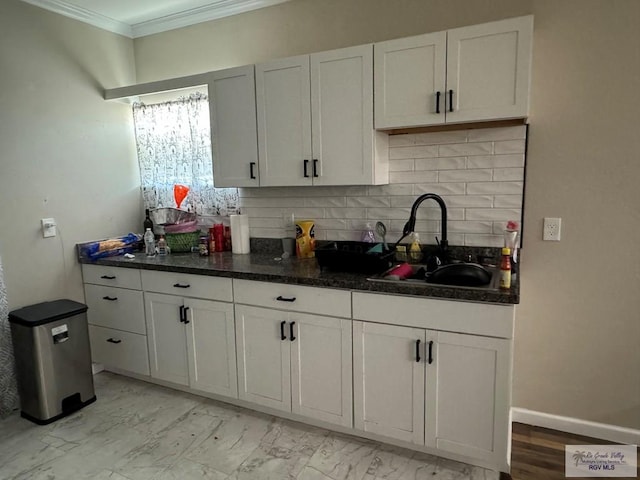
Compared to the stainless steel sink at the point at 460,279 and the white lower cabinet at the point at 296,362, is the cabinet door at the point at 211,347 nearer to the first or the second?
the white lower cabinet at the point at 296,362

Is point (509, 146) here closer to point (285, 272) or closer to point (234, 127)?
point (285, 272)

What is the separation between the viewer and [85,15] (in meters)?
3.01

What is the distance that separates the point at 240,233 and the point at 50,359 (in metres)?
1.37

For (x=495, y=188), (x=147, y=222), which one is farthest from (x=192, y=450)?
(x=495, y=188)

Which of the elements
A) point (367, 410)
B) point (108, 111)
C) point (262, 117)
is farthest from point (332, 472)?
point (108, 111)

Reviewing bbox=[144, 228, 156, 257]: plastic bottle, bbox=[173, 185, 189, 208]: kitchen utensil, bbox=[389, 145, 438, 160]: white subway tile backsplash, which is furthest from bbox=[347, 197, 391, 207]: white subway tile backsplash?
bbox=[144, 228, 156, 257]: plastic bottle

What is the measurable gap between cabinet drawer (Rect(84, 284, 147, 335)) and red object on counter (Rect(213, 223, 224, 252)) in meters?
0.61

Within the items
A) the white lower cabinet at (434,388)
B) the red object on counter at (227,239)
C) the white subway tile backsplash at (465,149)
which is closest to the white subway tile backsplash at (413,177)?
the white subway tile backsplash at (465,149)

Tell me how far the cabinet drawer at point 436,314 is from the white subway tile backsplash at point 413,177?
816 mm

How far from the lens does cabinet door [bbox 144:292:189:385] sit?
2.72 metres

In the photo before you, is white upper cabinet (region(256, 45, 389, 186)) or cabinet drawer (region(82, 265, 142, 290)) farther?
cabinet drawer (region(82, 265, 142, 290))

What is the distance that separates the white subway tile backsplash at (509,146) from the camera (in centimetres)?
228

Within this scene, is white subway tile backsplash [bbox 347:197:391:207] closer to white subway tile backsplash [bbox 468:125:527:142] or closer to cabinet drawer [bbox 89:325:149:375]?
white subway tile backsplash [bbox 468:125:527:142]

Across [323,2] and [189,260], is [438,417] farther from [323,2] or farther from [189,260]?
[323,2]
